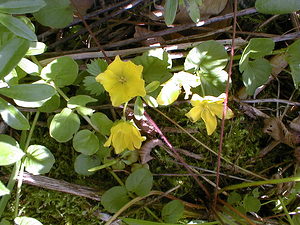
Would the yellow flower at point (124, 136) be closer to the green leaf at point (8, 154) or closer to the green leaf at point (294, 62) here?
the green leaf at point (8, 154)

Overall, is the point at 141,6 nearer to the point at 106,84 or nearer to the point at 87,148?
the point at 106,84

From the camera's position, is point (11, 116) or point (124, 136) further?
point (124, 136)

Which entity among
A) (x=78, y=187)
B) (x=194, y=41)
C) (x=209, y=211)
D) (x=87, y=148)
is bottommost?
(x=209, y=211)

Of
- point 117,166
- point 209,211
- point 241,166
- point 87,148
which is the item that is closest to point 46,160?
point 87,148

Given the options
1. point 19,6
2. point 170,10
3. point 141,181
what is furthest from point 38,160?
point 170,10

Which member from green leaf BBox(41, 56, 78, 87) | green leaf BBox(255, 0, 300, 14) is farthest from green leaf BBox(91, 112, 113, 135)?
green leaf BBox(255, 0, 300, 14)

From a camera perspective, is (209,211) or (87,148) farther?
(209,211)

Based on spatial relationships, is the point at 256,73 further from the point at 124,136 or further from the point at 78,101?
the point at 78,101
